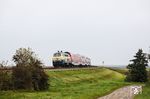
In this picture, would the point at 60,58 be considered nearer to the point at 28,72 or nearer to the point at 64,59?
the point at 64,59

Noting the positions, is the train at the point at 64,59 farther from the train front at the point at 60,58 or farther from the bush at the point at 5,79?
the bush at the point at 5,79

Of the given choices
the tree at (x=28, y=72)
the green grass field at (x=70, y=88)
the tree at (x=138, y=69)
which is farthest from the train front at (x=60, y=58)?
the tree at (x=28, y=72)

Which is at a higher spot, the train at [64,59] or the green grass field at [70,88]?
the train at [64,59]

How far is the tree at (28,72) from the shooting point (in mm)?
54156

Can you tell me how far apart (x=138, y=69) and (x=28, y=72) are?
3854 cm

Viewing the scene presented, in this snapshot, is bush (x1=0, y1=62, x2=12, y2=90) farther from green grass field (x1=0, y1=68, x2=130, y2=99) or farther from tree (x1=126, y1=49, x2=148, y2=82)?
tree (x1=126, y1=49, x2=148, y2=82)

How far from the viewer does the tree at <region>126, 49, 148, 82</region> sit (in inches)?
3438

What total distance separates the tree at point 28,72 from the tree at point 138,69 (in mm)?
33643

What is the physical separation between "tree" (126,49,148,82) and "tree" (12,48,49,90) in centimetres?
3364

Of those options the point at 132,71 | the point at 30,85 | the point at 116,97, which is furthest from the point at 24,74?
the point at 132,71

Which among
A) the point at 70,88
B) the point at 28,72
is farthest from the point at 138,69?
the point at 28,72

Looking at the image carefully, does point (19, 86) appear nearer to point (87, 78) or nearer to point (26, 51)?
point (26, 51)

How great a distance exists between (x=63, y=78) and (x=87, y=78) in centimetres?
1252

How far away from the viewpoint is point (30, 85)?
54562 millimetres
